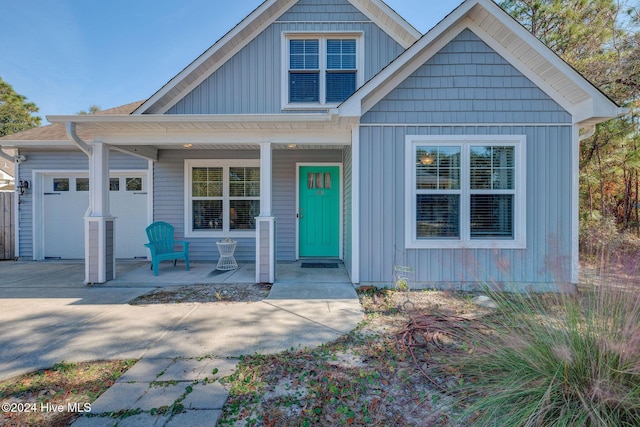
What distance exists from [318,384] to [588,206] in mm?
11280

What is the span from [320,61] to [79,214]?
23.0ft

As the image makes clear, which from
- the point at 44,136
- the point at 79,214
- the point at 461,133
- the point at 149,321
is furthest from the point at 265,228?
the point at 44,136

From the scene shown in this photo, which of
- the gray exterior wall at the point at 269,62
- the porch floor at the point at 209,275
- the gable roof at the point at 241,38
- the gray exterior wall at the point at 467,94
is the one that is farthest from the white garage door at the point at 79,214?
the gray exterior wall at the point at 467,94

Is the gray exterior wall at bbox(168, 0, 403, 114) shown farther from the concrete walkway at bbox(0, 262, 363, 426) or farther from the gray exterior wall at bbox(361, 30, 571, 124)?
the concrete walkway at bbox(0, 262, 363, 426)

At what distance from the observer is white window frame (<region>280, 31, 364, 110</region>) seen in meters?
6.49

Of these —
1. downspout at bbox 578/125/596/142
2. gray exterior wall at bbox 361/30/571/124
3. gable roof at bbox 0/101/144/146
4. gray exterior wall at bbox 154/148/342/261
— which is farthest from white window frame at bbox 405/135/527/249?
gable roof at bbox 0/101/144/146

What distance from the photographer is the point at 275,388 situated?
89.4 inches

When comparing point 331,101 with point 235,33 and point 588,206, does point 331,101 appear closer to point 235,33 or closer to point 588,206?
point 235,33

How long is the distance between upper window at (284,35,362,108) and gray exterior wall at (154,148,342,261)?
1.22 meters

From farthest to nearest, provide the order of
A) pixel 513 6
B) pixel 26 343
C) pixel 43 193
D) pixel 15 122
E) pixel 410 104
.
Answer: pixel 15 122
pixel 513 6
pixel 43 193
pixel 410 104
pixel 26 343

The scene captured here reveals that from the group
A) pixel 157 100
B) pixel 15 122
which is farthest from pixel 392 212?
pixel 15 122

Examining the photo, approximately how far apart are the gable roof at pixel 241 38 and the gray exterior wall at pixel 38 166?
174 cm

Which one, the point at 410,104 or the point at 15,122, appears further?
the point at 15,122

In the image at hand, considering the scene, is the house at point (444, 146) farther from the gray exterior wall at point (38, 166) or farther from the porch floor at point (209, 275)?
the gray exterior wall at point (38, 166)
